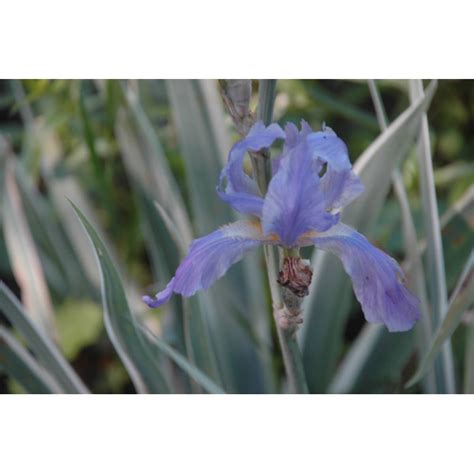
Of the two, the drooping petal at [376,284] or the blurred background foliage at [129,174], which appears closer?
the drooping petal at [376,284]

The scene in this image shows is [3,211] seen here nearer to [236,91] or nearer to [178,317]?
[178,317]

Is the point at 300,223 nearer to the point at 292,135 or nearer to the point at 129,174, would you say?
the point at 292,135

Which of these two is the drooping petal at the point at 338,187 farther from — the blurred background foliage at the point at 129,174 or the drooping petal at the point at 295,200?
the blurred background foliage at the point at 129,174

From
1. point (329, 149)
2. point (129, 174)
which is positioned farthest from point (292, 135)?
point (129, 174)

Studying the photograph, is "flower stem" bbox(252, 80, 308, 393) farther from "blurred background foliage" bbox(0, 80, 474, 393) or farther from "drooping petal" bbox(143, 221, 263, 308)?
"blurred background foliage" bbox(0, 80, 474, 393)


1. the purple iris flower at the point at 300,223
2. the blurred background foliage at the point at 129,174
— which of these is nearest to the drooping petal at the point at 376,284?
the purple iris flower at the point at 300,223

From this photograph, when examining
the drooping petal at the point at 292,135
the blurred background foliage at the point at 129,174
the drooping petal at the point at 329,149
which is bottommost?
the blurred background foliage at the point at 129,174
